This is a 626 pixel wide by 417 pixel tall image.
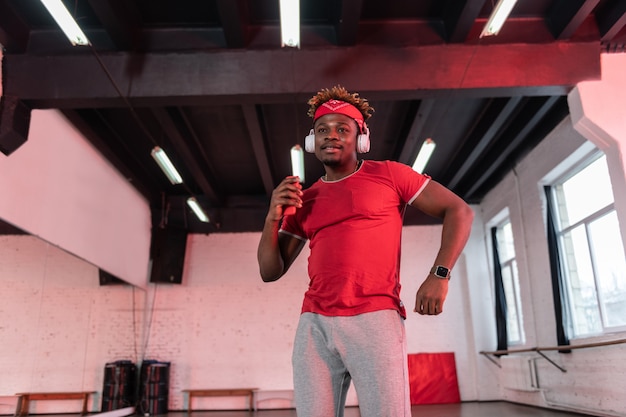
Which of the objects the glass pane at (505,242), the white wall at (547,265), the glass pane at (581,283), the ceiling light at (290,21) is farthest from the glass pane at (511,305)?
the ceiling light at (290,21)

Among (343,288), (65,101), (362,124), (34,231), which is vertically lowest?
(343,288)

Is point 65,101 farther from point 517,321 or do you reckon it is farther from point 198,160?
point 517,321

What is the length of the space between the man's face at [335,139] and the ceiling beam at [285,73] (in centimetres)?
359

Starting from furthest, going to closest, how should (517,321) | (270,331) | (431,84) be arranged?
(270,331) < (517,321) < (431,84)

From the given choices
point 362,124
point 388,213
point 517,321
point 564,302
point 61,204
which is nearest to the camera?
point 388,213

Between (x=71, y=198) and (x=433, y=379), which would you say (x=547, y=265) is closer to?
(x=433, y=379)

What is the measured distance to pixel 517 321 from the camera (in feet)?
28.9

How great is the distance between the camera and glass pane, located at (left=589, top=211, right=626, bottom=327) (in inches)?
228

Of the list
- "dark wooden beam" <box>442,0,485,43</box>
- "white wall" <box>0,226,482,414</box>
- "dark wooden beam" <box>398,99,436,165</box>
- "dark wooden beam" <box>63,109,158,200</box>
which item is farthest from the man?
"white wall" <box>0,226,482,414</box>

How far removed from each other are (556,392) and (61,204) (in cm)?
674

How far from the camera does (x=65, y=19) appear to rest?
13.8ft

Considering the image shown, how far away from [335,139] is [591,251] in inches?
228

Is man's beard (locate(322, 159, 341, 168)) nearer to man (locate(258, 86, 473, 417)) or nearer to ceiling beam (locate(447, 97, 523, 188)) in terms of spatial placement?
man (locate(258, 86, 473, 417))

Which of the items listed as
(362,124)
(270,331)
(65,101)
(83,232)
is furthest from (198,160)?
(362,124)
